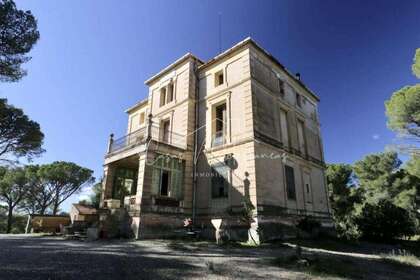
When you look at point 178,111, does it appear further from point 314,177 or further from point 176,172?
point 314,177

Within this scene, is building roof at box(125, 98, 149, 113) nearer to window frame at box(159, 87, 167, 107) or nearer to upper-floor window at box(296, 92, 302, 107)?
window frame at box(159, 87, 167, 107)

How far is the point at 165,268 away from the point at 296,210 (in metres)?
10.3

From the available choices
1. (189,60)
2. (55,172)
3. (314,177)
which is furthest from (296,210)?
(55,172)

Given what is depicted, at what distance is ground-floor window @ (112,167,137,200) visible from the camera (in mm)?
14258

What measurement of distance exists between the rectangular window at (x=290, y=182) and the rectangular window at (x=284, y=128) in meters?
1.52

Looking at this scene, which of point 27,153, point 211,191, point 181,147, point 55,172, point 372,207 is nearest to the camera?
point 211,191

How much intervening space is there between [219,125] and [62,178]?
24777 mm

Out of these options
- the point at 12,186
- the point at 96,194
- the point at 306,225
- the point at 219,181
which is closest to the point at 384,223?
the point at 306,225

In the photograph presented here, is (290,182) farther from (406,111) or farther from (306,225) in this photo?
(406,111)

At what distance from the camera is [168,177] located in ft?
42.9

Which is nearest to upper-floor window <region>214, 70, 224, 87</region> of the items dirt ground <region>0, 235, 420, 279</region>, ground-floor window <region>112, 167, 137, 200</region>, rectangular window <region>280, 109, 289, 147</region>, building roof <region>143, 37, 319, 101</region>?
building roof <region>143, 37, 319, 101</region>

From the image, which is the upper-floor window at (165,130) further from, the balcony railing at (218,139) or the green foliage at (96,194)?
the green foliage at (96,194)

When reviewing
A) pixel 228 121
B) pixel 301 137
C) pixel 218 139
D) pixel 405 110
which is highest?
pixel 405 110

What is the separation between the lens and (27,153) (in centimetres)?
2014
